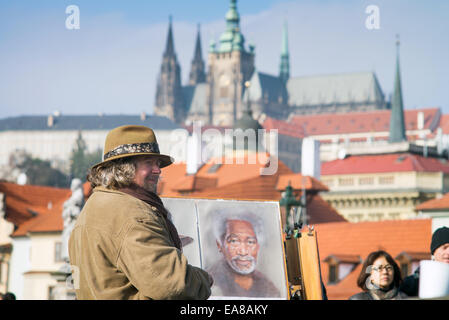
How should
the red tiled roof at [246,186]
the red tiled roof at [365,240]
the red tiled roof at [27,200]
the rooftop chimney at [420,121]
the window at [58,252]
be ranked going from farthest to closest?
the rooftop chimney at [420,121] < the red tiled roof at [27,200] < the window at [58,252] < the red tiled roof at [246,186] < the red tiled roof at [365,240]

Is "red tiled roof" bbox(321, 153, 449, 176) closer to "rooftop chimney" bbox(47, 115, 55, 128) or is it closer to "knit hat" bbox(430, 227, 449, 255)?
"knit hat" bbox(430, 227, 449, 255)

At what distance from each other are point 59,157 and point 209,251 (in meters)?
187

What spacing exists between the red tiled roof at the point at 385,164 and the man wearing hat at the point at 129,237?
88932 mm

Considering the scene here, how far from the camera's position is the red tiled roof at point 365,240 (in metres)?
38.3

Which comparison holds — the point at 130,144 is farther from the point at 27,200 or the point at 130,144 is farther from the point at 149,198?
the point at 27,200

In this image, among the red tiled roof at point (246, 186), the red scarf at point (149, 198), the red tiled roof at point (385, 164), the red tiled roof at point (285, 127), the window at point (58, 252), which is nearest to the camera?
the red scarf at point (149, 198)

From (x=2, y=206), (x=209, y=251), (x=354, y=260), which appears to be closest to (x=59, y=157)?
(x=2, y=206)

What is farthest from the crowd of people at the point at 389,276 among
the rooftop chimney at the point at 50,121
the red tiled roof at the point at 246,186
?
the rooftop chimney at the point at 50,121

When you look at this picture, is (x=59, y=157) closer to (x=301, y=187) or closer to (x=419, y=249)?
(x=301, y=187)

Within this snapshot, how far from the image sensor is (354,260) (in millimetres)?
40406

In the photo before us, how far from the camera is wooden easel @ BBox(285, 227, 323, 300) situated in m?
5.45

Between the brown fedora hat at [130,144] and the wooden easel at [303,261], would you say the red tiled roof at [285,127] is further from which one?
the brown fedora hat at [130,144]

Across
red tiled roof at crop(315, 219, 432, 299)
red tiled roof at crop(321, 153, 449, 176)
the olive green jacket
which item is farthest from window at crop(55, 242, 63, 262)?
the olive green jacket

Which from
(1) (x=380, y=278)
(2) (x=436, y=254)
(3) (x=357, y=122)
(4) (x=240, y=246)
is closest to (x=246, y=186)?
(4) (x=240, y=246)
